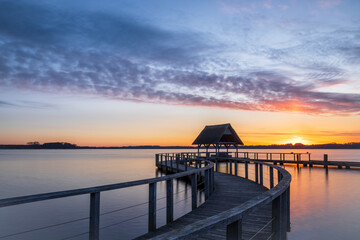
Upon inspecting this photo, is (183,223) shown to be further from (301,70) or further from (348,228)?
(301,70)

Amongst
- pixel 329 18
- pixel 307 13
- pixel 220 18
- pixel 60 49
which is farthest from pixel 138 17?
pixel 329 18

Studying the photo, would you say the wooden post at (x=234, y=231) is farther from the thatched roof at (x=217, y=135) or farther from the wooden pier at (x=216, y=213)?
the thatched roof at (x=217, y=135)

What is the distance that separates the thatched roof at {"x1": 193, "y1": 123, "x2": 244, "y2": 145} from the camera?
30.4m

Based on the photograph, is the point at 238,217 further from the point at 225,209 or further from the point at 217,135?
the point at 217,135

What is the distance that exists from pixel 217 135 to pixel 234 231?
28.8m

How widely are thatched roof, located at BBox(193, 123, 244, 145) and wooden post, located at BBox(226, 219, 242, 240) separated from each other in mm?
27881

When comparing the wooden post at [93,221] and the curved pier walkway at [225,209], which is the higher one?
the wooden post at [93,221]

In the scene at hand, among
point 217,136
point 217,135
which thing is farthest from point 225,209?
point 217,135

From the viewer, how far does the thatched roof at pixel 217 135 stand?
30362mm

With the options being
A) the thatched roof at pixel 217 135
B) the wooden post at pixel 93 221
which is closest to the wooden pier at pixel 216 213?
the wooden post at pixel 93 221

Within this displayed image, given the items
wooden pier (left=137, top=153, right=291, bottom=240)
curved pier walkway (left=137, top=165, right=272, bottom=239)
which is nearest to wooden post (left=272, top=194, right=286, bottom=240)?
wooden pier (left=137, top=153, right=291, bottom=240)

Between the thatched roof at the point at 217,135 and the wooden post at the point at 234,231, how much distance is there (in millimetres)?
27881

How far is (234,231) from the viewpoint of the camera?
204 cm

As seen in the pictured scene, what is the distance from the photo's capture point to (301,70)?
1914cm
